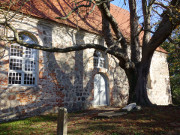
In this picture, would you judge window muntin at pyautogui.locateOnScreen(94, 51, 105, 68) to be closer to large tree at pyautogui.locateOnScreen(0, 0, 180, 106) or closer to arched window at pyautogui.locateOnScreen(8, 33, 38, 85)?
large tree at pyautogui.locateOnScreen(0, 0, 180, 106)

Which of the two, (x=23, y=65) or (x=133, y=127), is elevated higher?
(x=23, y=65)

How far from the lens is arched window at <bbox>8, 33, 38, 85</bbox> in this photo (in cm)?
747

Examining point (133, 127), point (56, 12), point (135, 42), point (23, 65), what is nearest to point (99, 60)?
point (135, 42)

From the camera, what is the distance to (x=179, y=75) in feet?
56.6

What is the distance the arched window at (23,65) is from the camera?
7.47 meters

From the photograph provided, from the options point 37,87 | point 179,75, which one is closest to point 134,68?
point 37,87

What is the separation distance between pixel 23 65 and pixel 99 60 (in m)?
5.06

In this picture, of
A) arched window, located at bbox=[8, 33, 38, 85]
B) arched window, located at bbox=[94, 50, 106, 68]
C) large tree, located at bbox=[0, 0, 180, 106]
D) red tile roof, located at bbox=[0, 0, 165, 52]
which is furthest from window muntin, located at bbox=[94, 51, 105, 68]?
arched window, located at bbox=[8, 33, 38, 85]

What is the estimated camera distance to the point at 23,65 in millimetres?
7801

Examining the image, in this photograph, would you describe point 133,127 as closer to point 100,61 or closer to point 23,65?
point 23,65

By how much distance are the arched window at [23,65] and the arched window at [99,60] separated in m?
4.09

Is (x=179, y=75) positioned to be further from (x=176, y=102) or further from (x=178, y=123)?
(x=178, y=123)

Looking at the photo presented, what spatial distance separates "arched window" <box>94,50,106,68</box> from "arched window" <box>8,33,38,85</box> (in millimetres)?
4088

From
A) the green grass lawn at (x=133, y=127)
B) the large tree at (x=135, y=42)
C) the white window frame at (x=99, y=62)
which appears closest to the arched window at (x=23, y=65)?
the large tree at (x=135, y=42)
